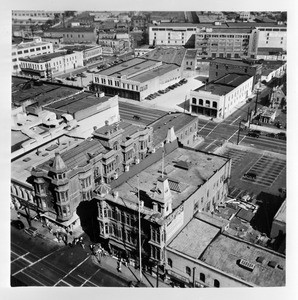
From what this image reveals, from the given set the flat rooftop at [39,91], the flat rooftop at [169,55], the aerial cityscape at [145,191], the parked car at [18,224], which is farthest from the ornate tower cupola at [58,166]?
the flat rooftop at [169,55]

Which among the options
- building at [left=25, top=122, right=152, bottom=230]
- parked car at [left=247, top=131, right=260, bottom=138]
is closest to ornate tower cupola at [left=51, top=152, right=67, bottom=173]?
building at [left=25, top=122, right=152, bottom=230]

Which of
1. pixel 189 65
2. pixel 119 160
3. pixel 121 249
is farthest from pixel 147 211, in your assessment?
pixel 189 65

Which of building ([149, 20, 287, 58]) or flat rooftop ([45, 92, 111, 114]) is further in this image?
building ([149, 20, 287, 58])

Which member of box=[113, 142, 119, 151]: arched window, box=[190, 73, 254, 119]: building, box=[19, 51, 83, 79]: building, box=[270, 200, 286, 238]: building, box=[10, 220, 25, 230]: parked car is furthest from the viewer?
box=[19, 51, 83, 79]: building

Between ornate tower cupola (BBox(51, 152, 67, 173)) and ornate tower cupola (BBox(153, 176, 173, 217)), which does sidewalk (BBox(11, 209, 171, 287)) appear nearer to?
ornate tower cupola (BBox(153, 176, 173, 217))

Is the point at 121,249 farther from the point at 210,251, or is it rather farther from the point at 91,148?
the point at 91,148

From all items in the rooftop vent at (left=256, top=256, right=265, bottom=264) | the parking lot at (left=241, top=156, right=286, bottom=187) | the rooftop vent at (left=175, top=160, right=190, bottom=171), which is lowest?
the parking lot at (left=241, top=156, right=286, bottom=187)

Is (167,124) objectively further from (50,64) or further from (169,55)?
(50,64)
